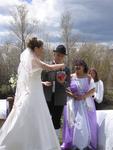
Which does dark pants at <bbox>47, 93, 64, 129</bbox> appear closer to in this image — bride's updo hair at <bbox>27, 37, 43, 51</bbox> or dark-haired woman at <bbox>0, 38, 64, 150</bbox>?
dark-haired woman at <bbox>0, 38, 64, 150</bbox>

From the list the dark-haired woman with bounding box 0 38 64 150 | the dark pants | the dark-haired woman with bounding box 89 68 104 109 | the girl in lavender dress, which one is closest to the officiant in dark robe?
the dark pants

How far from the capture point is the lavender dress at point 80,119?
7887 mm

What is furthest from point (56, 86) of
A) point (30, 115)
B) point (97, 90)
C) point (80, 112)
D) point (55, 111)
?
point (97, 90)

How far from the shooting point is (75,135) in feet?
25.8

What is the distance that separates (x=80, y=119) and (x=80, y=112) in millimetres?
150

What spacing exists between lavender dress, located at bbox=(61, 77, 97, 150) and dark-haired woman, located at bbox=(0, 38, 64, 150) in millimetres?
970

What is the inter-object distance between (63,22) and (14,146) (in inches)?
1288

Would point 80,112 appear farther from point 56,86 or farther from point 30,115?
point 30,115

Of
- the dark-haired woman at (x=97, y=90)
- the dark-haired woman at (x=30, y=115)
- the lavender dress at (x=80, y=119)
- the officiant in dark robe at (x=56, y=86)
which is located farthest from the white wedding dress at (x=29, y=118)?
the dark-haired woman at (x=97, y=90)

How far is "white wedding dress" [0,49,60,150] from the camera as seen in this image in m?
6.83

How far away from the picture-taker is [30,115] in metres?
6.92

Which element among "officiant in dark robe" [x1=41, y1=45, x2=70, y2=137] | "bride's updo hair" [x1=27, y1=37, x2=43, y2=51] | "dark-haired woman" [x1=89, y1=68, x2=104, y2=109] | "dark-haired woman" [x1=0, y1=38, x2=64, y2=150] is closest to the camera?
"dark-haired woman" [x1=0, y1=38, x2=64, y2=150]

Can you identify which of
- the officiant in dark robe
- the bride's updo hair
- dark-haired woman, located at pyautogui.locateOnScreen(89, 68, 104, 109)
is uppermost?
the bride's updo hair

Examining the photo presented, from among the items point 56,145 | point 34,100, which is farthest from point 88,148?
point 34,100
